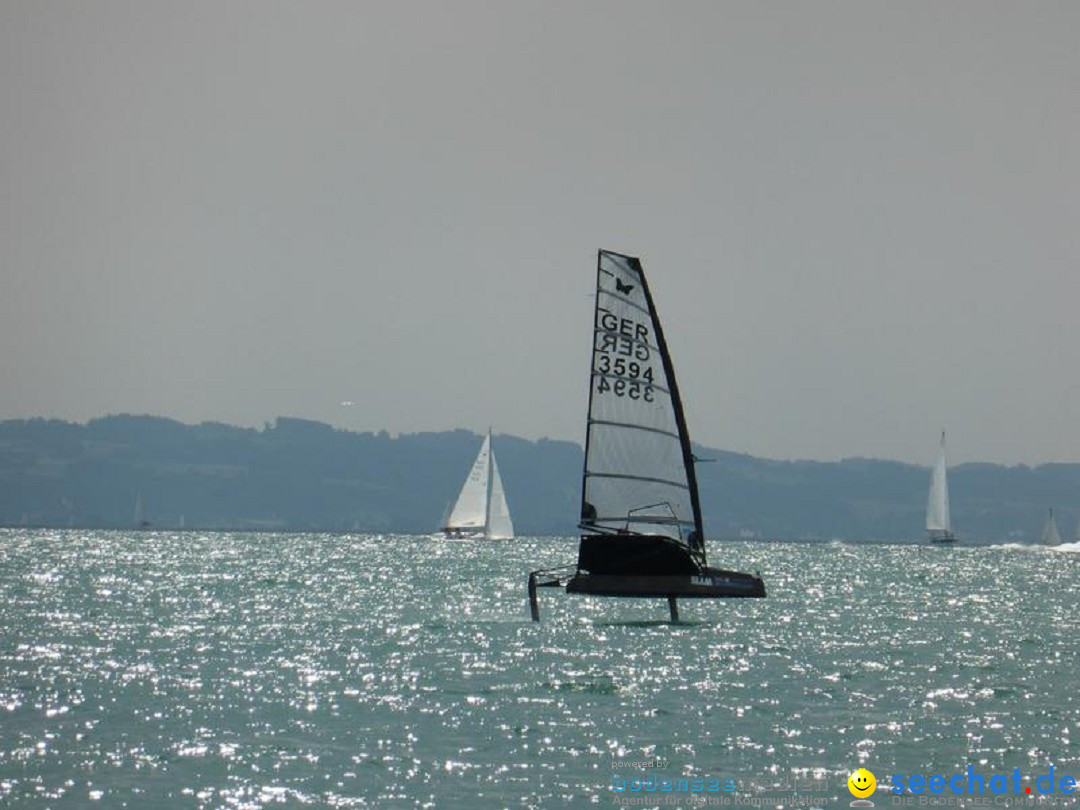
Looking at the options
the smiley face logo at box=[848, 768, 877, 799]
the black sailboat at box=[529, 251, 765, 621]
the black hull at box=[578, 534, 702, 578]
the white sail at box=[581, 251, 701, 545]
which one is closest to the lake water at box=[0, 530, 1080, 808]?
the smiley face logo at box=[848, 768, 877, 799]

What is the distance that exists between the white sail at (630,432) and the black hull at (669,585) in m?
2.22

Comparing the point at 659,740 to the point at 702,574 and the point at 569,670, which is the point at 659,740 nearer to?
the point at 569,670

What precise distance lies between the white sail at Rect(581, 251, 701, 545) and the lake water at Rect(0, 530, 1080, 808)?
3.89m

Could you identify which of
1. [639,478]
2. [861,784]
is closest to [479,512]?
[639,478]

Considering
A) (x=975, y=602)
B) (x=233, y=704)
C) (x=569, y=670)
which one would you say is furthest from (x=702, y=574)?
(x=975, y=602)

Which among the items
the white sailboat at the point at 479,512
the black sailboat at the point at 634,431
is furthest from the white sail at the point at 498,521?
the black sailboat at the point at 634,431

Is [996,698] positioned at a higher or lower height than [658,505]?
lower

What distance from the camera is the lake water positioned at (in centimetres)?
2753

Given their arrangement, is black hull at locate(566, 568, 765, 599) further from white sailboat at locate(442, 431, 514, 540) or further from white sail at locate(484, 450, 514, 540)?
white sail at locate(484, 450, 514, 540)

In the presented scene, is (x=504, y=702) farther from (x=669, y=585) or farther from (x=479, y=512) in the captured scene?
(x=479, y=512)

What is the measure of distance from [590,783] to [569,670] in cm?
1706

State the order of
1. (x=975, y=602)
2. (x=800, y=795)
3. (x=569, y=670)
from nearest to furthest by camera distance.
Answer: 1. (x=800, y=795)
2. (x=569, y=670)
3. (x=975, y=602)

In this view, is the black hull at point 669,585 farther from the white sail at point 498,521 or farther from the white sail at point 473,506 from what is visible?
the white sail at point 498,521

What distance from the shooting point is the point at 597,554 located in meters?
52.9
